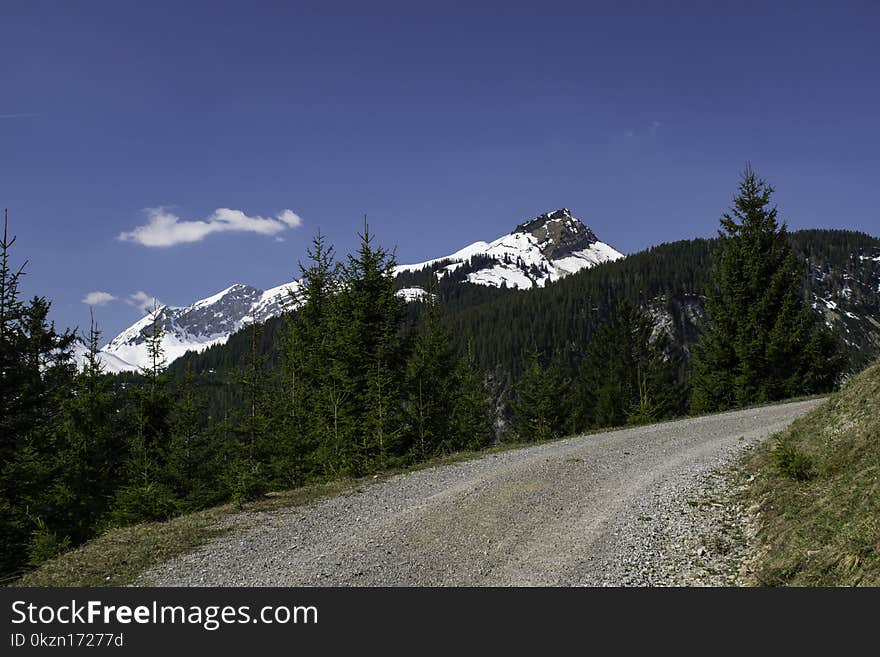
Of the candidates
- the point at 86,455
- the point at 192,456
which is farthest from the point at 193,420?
the point at 86,455

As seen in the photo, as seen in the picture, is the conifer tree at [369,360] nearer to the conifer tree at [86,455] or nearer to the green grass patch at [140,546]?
the green grass patch at [140,546]

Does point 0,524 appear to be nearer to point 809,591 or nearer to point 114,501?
point 114,501

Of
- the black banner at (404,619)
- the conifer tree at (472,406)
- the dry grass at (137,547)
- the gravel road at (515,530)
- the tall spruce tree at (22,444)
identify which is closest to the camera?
the black banner at (404,619)

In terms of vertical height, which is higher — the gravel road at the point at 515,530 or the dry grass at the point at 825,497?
the dry grass at the point at 825,497

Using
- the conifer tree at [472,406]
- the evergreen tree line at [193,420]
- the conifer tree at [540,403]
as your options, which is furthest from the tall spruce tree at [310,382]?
the conifer tree at [540,403]

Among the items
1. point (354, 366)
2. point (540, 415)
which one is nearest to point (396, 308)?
point (354, 366)

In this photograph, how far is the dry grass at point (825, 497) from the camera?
6934 millimetres

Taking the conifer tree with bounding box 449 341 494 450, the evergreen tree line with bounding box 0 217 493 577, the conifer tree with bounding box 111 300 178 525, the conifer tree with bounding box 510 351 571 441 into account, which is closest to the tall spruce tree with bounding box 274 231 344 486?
the evergreen tree line with bounding box 0 217 493 577

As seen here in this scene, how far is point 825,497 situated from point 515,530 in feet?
16.8

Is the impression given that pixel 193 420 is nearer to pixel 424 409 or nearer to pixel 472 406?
pixel 424 409

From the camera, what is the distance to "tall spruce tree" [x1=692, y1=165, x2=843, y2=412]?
27328 millimetres

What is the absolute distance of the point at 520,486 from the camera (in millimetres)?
13586

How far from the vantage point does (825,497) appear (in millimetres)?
8820

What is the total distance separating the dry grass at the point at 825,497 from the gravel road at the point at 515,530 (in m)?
0.63
